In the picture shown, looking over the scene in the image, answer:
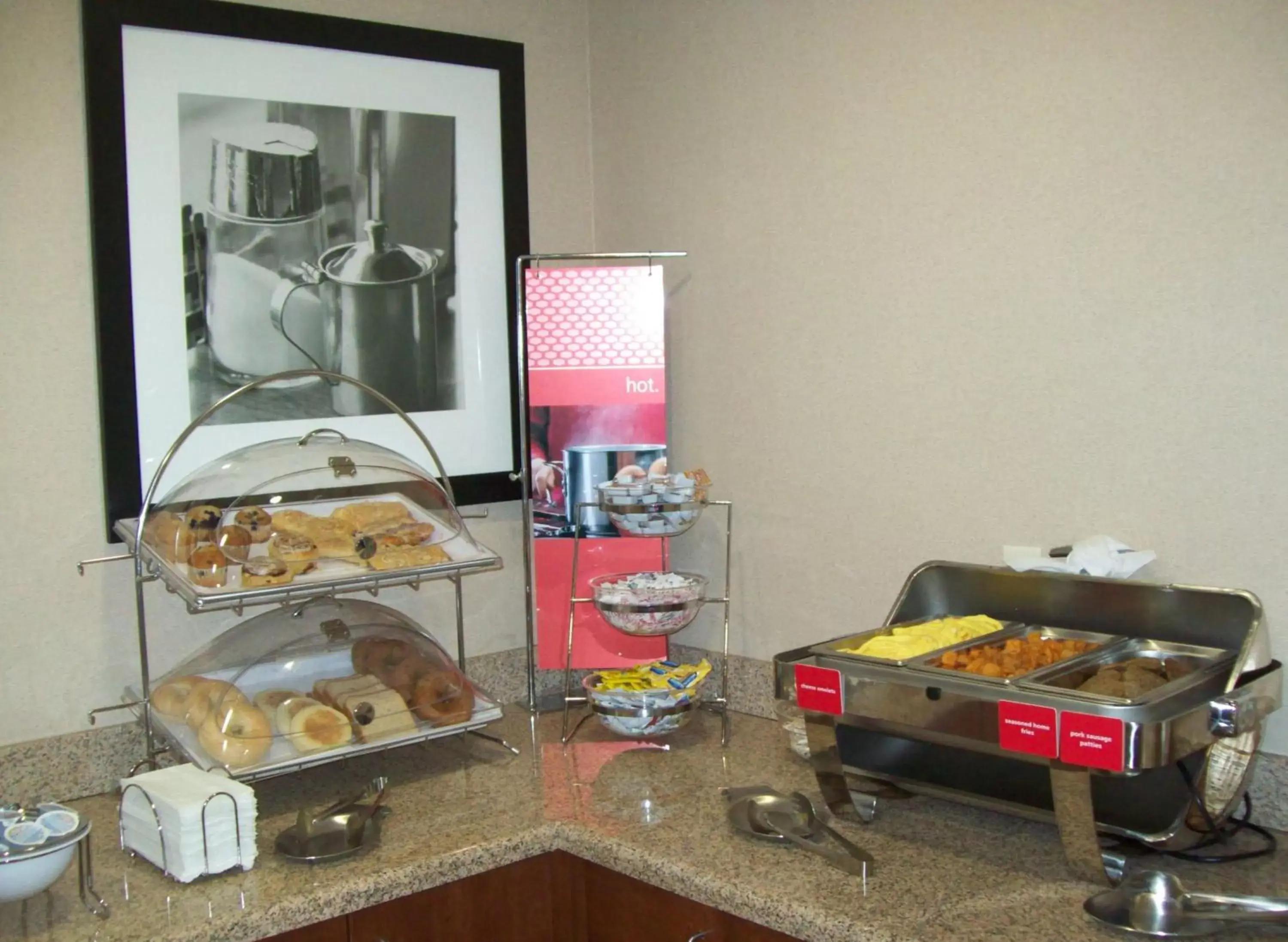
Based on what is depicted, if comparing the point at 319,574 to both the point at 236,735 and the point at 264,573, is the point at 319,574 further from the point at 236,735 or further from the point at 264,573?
the point at 236,735

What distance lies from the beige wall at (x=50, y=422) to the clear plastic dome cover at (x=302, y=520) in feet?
0.54

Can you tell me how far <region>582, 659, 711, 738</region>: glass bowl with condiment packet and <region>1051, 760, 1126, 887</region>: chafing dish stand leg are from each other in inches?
28.4

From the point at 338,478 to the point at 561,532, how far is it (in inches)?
19.5

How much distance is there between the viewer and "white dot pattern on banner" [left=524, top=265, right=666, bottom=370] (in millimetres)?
2270

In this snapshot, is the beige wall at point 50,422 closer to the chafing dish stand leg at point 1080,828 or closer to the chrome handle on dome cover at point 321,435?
the chrome handle on dome cover at point 321,435

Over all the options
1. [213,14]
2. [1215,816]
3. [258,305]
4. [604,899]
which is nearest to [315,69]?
[213,14]

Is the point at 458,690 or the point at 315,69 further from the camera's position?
the point at 315,69

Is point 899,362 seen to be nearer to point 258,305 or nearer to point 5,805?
point 258,305

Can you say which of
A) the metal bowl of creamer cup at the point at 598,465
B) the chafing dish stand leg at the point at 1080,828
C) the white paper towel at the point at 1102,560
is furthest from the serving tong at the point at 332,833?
the white paper towel at the point at 1102,560

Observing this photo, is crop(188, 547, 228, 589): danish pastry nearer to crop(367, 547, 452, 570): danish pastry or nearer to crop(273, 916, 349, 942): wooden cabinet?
crop(367, 547, 452, 570): danish pastry

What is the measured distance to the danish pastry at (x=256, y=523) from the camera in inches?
72.3

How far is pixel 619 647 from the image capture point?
7.58 feet

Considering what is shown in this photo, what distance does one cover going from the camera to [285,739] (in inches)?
71.0

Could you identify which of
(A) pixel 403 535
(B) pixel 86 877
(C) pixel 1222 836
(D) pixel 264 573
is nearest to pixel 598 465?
(A) pixel 403 535
